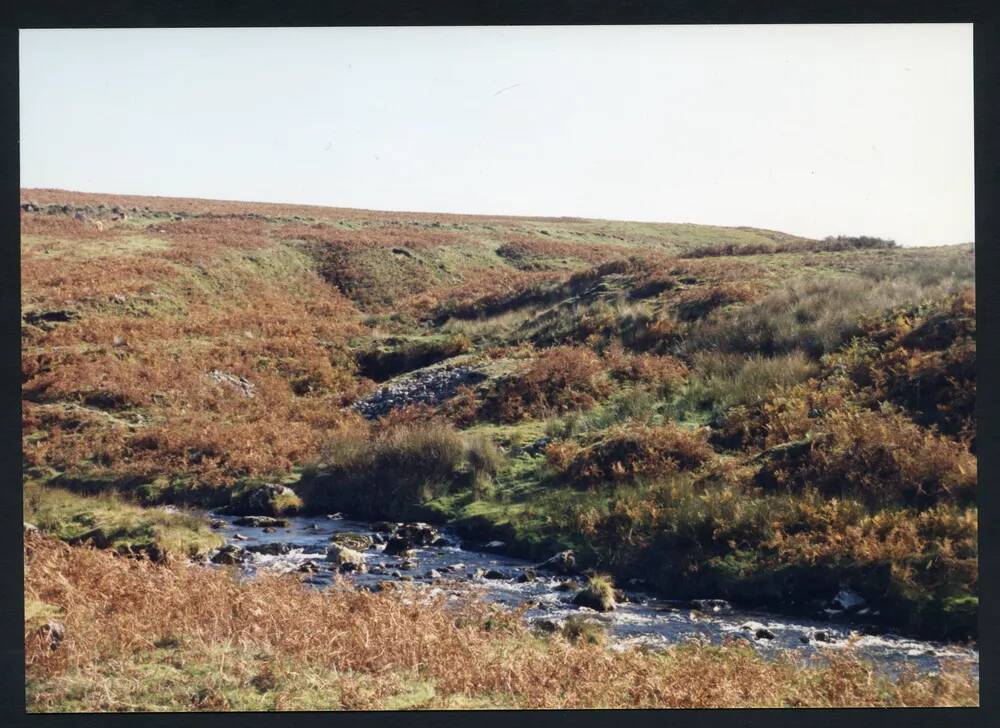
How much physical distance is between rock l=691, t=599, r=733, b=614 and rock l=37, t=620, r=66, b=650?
7.49 meters

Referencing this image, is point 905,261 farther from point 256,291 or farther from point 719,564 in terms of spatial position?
point 256,291

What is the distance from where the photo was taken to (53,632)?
32.6 ft

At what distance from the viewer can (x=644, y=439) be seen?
15164 millimetres

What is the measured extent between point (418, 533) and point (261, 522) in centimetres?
295

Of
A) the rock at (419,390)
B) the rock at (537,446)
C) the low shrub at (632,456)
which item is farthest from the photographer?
the rock at (419,390)

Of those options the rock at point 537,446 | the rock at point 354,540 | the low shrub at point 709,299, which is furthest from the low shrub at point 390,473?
the low shrub at point 709,299

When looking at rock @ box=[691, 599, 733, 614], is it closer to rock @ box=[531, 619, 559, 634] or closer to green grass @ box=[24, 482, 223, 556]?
rock @ box=[531, 619, 559, 634]

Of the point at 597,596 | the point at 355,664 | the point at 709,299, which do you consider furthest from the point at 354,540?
the point at 709,299

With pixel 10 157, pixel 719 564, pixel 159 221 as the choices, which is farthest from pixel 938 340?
pixel 159 221

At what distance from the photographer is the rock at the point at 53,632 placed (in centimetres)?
980

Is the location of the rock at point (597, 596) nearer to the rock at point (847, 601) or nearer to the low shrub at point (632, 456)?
the low shrub at point (632, 456)

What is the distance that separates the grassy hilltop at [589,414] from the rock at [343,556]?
212 cm

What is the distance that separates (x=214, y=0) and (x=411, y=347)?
1545 centimetres

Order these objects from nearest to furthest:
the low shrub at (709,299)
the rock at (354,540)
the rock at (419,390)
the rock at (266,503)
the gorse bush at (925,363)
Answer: the gorse bush at (925,363) < the rock at (354,540) < the rock at (266,503) < the rock at (419,390) < the low shrub at (709,299)
